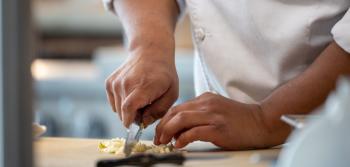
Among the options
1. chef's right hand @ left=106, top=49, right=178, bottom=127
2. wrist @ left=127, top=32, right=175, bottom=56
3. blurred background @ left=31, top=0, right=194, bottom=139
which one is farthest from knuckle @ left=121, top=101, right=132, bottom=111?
blurred background @ left=31, top=0, right=194, bottom=139

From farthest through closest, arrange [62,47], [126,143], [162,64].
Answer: [62,47] → [162,64] → [126,143]

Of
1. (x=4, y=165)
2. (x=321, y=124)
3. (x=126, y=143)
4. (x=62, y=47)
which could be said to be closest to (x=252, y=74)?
(x=126, y=143)

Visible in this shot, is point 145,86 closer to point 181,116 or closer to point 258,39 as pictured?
point 181,116

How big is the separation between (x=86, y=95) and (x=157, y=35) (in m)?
2.22

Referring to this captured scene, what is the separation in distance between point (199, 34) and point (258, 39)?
0.37 ft

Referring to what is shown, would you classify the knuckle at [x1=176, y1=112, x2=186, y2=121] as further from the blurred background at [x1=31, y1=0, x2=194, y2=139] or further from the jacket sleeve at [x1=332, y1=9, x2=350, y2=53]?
the blurred background at [x1=31, y1=0, x2=194, y2=139]

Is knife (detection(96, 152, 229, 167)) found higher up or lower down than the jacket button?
lower down

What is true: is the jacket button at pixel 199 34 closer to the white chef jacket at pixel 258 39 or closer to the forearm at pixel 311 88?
the white chef jacket at pixel 258 39

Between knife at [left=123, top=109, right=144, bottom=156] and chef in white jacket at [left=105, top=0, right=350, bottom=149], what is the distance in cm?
2

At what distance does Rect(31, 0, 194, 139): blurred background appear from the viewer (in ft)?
10.1

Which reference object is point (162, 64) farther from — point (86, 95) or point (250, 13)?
point (86, 95)

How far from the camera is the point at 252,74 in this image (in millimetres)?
987

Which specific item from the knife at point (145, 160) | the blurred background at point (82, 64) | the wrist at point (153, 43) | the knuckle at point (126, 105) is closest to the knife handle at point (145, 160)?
the knife at point (145, 160)

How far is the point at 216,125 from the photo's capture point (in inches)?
32.7
